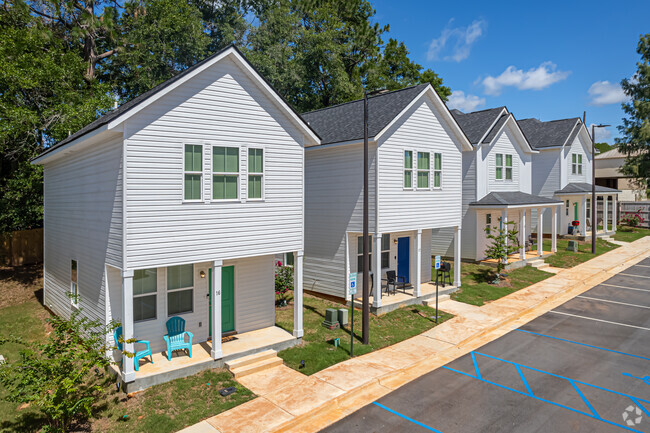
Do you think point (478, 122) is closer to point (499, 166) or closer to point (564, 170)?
point (499, 166)

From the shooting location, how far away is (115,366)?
1130 cm

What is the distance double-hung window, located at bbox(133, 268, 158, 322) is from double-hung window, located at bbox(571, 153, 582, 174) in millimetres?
36788

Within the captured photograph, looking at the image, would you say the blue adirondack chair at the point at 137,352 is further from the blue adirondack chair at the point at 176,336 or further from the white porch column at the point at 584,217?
the white porch column at the point at 584,217

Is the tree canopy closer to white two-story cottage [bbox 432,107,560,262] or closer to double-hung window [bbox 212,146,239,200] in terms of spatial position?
double-hung window [bbox 212,146,239,200]

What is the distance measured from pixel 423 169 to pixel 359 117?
12.7 feet

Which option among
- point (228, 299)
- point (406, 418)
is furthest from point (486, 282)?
point (228, 299)

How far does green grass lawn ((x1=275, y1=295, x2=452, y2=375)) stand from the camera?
42.1ft

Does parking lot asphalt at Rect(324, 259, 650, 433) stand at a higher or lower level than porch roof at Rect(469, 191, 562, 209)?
lower

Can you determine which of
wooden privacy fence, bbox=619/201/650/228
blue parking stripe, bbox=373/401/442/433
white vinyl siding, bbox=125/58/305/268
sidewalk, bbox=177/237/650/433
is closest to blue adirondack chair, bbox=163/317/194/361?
sidewalk, bbox=177/237/650/433

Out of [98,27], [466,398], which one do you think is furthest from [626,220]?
[98,27]

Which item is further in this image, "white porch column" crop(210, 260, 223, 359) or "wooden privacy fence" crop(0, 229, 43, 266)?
"wooden privacy fence" crop(0, 229, 43, 266)

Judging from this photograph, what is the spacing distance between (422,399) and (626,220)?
151 feet

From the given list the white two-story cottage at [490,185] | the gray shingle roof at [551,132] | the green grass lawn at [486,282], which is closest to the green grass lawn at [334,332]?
the green grass lawn at [486,282]

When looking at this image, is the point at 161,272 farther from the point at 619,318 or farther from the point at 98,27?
the point at 98,27
